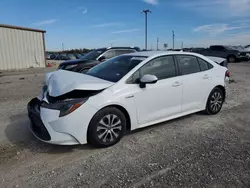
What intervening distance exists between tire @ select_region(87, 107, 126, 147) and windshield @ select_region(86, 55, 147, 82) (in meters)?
0.61

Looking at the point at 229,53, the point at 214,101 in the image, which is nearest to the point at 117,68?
the point at 214,101

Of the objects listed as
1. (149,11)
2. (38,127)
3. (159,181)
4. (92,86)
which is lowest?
(159,181)

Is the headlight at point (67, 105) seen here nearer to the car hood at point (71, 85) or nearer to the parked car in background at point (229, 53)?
the car hood at point (71, 85)

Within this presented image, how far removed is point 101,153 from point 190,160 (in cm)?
132

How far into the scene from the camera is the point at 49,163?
3.06 metres

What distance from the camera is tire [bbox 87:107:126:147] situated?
3299mm

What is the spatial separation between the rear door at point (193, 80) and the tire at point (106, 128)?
1558mm

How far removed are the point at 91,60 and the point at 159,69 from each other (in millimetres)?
5771

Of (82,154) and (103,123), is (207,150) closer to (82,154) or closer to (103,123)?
(103,123)

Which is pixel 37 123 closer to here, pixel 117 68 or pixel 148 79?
pixel 117 68

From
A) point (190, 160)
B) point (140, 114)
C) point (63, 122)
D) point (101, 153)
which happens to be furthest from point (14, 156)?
point (190, 160)

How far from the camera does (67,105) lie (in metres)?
3.14

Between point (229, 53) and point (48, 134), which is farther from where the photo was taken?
point (229, 53)

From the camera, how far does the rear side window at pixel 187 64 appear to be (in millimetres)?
4395
